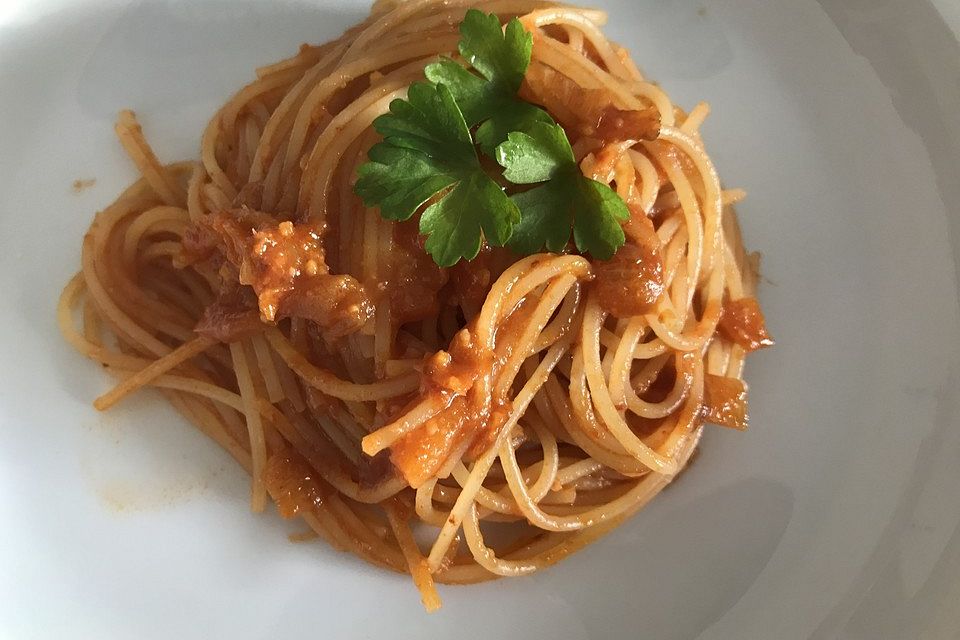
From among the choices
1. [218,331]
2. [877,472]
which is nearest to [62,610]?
[218,331]

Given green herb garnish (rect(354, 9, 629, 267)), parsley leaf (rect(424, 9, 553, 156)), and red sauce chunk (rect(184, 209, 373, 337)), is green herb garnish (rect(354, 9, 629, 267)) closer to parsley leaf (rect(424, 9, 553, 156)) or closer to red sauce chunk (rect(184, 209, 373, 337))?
parsley leaf (rect(424, 9, 553, 156))

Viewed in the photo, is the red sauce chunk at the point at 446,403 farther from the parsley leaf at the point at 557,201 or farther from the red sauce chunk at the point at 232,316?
the red sauce chunk at the point at 232,316

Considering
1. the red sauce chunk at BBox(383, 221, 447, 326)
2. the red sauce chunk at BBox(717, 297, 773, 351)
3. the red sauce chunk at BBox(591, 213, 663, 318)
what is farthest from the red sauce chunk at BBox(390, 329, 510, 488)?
the red sauce chunk at BBox(717, 297, 773, 351)

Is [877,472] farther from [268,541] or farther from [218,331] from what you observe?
[218,331]

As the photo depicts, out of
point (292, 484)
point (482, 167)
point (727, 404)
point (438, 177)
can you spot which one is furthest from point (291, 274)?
point (727, 404)

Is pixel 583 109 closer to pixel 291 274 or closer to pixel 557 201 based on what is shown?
pixel 557 201

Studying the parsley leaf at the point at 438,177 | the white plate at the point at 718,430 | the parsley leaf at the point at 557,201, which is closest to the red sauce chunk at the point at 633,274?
the parsley leaf at the point at 557,201
